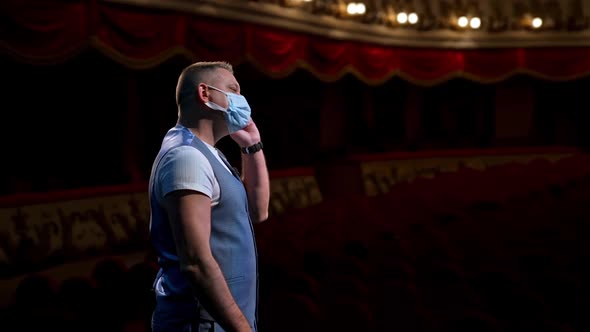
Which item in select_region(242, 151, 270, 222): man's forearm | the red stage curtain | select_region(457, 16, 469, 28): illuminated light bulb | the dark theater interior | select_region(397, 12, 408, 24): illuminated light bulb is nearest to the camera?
select_region(242, 151, 270, 222): man's forearm

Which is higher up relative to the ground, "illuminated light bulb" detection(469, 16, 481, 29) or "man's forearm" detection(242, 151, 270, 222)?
"illuminated light bulb" detection(469, 16, 481, 29)

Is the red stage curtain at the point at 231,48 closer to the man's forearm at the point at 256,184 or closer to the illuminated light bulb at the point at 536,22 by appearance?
the illuminated light bulb at the point at 536,22

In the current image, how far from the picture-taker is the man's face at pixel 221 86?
0.75 meters

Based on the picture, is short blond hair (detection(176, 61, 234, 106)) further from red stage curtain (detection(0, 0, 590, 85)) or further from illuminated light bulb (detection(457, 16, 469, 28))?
illuminated light bulb (detection(457, 16, 469, 28))

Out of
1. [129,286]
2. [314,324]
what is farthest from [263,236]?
[314,324]

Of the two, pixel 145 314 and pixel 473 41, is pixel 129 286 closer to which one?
pixel 145 314

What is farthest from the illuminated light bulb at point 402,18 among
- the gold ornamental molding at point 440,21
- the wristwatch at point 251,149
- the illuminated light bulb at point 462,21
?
the wristwatch at point 251,149

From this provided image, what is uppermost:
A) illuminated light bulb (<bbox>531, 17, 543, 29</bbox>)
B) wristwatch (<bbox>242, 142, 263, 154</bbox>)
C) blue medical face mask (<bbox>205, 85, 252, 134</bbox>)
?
illuminated light bulb (<bbox>531, 17, 543, 29</bbox>)

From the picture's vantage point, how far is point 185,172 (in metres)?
0.68

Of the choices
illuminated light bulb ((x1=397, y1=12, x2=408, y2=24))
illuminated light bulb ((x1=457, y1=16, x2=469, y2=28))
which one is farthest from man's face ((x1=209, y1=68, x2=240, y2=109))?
illuminated light bulb ((x1=457, y1=16, x2=469, y2=28))

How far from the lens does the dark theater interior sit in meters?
1.41

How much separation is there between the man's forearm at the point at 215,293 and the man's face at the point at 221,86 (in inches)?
7.4

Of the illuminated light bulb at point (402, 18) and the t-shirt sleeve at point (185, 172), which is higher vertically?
the illuminated light bulb at point (402, 18)

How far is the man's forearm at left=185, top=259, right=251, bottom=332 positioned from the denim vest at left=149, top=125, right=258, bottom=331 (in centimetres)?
4
